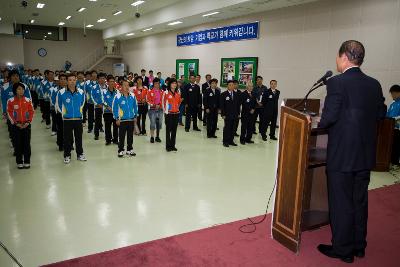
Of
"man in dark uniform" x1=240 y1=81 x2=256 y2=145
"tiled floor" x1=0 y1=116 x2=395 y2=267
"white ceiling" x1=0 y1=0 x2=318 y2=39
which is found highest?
"white ceiling" x1=0 y1=0 x2=318 y2=39

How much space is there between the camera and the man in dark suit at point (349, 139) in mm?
2479

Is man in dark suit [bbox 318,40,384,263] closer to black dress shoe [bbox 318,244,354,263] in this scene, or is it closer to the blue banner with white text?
black dress shoe [bbox 318,244,354,263]

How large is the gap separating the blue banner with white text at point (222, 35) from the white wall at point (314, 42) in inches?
7.9

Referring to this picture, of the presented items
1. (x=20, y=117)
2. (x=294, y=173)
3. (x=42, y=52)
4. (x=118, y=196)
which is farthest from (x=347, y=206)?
(x=42, y=52)

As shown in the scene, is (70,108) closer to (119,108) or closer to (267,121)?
(119,108)

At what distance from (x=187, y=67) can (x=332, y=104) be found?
1269cm

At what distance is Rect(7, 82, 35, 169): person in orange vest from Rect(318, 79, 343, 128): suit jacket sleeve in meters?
4.67

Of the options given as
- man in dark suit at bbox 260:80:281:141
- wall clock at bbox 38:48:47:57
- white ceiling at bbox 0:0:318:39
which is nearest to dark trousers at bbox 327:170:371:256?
man in dark suit at bbox 260:80:281:141

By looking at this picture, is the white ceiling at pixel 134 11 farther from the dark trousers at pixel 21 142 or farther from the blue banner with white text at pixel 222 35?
the dark trousers at pixel 21 142

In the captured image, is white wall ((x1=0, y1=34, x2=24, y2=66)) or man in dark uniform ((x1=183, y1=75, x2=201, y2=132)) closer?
man in dark uniform ((x1=183, y1=75, x2=201, y2=132))

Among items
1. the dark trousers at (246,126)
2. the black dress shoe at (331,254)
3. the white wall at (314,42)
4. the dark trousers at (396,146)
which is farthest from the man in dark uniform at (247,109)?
the black dress shoe at (331,254)

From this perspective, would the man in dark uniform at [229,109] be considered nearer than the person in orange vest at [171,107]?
No

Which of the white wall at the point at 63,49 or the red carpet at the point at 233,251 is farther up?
the white wall at the point at 63,49

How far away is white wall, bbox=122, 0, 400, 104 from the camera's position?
718 cm
